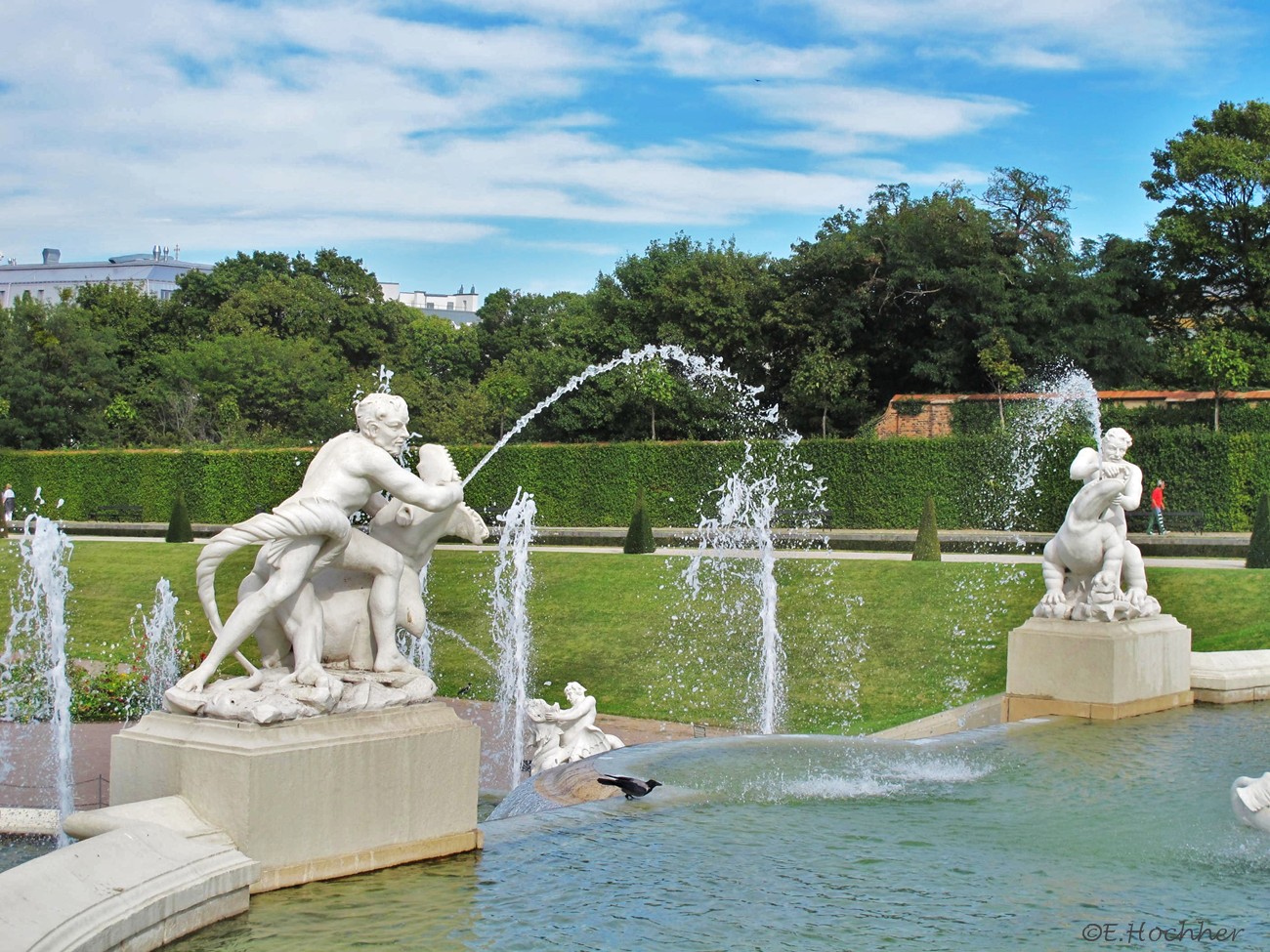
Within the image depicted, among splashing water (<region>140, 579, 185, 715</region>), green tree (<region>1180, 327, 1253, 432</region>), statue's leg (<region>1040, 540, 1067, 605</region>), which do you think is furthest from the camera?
green tree (<region>1180, 327, 1253, 432</region>)

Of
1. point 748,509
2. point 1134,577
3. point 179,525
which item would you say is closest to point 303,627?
point 1134,577

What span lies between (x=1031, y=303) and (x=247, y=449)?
2336 cm

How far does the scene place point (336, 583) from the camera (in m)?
6.43

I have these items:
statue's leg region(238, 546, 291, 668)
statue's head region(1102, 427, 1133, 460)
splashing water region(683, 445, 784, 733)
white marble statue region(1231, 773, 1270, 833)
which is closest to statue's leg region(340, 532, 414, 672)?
statue's leg region(238, 546, 291, 668)

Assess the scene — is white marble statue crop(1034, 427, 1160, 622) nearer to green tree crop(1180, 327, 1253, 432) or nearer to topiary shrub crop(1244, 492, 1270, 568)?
topiary shrub crop(1244, 492, 1270, 568)

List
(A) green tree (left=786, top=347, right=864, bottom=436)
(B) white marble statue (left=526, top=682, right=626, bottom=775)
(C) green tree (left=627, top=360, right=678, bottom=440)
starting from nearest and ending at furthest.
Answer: (B) white marble statue (left=526, top=682, right=626, bottom=775) → (A) green tree (left=786, top=347, right=864, bottom=436) → (C) green tree (left=627, top=360, right=678, bottom=440)

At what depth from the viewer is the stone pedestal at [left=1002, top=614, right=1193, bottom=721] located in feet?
34.3

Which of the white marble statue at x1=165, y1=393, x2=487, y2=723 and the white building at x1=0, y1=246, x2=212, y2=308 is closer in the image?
the white marble statue at x1=165, y1=393, x2=487, y2=723

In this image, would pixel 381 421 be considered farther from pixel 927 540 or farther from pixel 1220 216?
pixel 1220 216

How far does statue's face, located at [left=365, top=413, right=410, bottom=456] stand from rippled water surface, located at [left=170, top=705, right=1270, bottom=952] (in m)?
1.90

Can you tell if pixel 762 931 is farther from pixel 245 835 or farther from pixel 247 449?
pixel 247 449

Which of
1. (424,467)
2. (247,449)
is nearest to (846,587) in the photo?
(424,467)

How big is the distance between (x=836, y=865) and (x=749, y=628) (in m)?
12.7

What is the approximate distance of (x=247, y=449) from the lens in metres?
42.1
